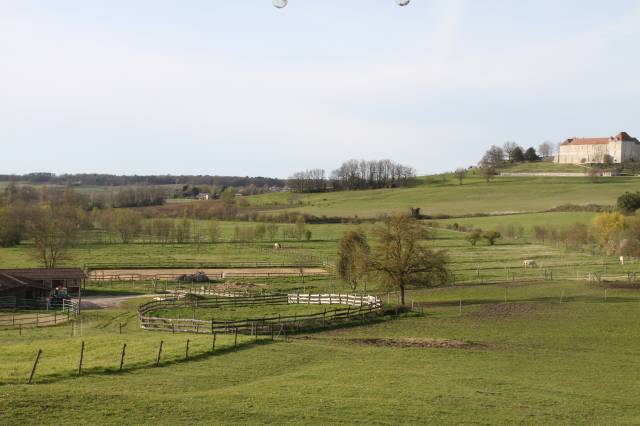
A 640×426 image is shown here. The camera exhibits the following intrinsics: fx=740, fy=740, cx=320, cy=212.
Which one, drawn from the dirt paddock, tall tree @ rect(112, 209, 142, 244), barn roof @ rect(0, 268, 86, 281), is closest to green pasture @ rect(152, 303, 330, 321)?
barn roof @ rect(0, 268, 86, 281)

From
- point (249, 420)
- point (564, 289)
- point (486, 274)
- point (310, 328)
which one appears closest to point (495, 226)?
point (486, 274)

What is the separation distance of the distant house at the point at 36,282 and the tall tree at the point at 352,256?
20361 millimetres

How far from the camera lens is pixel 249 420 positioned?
1898cm

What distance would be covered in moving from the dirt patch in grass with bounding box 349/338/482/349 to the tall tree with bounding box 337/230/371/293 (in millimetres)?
14277

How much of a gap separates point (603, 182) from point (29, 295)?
480 ft

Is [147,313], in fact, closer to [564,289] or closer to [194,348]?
[194,348]

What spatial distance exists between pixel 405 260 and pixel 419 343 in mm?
15224

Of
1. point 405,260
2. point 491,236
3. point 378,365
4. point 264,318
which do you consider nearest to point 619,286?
point 405,260

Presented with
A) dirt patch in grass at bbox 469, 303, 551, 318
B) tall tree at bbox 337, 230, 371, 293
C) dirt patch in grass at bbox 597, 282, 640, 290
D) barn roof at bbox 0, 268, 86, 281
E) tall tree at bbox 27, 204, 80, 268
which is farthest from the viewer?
tall tree at bbox 27, 204, 80, 268

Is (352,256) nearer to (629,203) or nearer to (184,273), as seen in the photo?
(184,273)

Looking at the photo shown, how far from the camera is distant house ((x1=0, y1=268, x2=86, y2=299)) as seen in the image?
52.2 meters

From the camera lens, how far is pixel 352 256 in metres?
54.9

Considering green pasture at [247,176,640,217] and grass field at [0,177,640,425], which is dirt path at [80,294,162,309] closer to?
grass field at [0,177,640,425]

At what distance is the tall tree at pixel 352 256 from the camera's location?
165ft
